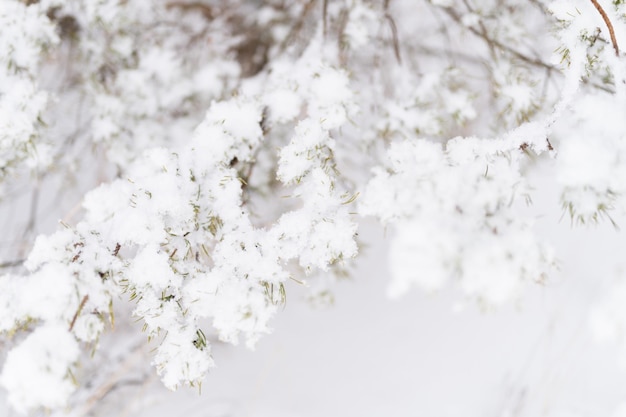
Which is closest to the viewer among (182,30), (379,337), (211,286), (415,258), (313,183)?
(415,258)

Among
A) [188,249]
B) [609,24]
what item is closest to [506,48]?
[609,24]

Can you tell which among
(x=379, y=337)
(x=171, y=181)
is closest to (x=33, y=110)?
(x=171, y=181)

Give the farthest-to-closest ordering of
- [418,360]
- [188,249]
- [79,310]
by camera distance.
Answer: [418,360] < [188,249] < [79,310]

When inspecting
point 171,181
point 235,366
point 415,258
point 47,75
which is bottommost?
point 235,366

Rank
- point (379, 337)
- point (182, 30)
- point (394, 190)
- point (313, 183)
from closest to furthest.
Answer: point (394, 190) < point (313, 183) < point (182, 30) < point (379, 337)

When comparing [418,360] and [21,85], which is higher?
[21,85]

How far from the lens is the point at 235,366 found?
8.61 feet

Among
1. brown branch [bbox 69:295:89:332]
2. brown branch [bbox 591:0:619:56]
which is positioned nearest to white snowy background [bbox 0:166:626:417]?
brown branch [bbox 69:295:89:332]

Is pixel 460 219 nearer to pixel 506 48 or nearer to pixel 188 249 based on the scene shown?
pixel 188 249

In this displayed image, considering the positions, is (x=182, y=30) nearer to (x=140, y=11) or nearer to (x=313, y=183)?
(x=140, y=11)

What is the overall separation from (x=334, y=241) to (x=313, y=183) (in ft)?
0.54

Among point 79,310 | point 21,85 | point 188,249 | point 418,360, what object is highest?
point 21,85

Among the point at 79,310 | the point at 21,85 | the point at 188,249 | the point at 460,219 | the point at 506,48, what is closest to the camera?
the point at 460,219

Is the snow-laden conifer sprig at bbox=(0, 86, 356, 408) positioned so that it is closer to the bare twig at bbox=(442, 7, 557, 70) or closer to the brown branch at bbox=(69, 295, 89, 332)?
the brown branch at bbox=(69, 295, 89, 332)
